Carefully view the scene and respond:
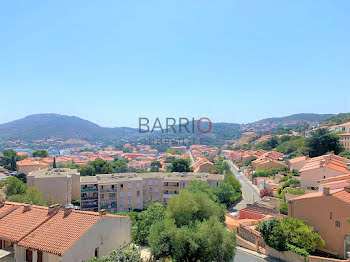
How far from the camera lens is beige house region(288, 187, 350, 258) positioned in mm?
20141

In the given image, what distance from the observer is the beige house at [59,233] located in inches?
552

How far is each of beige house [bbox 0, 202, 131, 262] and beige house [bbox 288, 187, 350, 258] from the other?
628 inches

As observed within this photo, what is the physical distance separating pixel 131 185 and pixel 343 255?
1209 inches

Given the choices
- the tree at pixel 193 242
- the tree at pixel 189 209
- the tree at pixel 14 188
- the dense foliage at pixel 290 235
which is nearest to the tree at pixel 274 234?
the dense foliage at pixel 290 235

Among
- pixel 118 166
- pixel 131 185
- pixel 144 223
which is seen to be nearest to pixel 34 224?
pixel 144 223

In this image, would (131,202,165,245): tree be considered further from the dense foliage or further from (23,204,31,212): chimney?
the dense foliage

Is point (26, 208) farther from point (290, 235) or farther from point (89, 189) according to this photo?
point (89, 189)

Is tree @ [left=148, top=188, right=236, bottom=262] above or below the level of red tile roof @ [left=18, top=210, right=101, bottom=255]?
below

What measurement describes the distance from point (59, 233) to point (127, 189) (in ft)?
90.7

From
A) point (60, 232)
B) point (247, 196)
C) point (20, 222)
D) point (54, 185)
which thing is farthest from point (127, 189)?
point (60, 232)

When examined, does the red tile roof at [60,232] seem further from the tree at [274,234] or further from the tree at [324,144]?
the tree at [324,144]

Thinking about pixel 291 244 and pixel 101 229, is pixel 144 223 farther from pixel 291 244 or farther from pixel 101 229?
pixel 291 244

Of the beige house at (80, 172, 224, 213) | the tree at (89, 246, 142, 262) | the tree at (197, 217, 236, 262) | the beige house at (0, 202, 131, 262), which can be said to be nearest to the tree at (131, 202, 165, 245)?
the beige house at (0, 202, 131, 262)

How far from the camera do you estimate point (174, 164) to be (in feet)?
227
